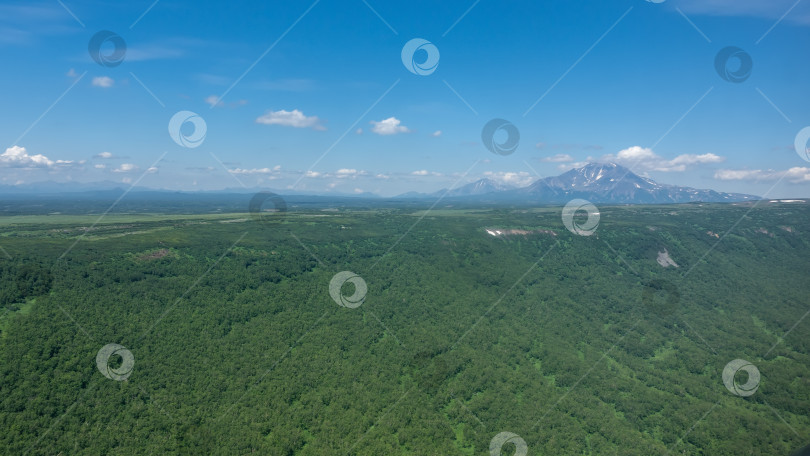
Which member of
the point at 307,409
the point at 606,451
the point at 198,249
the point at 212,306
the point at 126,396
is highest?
the point at 198,249

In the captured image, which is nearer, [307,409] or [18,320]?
[18,320]

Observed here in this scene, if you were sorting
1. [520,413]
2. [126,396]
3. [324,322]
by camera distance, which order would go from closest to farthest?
1. [126,396]
2. [520,413]
3. [324,322]

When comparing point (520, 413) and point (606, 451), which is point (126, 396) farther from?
point (606, 451)

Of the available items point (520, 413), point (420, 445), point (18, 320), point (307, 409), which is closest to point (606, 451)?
point (520, 413)
